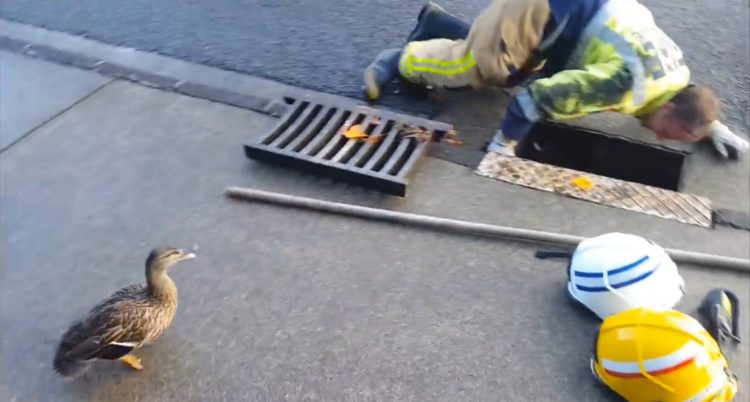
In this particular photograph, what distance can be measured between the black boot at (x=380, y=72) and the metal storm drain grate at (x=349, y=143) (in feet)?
0.56

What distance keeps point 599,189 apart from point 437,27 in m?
1.15

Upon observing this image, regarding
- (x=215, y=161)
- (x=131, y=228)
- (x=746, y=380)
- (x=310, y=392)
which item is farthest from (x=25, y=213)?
(x=746, y=380)

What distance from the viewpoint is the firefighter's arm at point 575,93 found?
2.76 m

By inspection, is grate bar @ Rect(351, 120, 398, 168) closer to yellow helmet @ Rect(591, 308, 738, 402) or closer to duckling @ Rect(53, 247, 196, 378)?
duckling @ Rect(53, 247, 196, 378)

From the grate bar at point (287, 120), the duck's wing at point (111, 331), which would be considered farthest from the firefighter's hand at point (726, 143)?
the duck's wing at point (111, 331)

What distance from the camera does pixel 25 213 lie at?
108 inches

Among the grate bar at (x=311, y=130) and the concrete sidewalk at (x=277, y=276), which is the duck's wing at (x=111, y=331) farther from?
the grate bar at (x=311, y=130)

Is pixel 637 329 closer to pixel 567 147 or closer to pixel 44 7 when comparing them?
pixel 567 147

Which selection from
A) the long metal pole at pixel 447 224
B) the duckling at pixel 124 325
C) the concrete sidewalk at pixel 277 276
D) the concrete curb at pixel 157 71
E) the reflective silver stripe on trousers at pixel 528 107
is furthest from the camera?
the concrete curb at pixel 157 71

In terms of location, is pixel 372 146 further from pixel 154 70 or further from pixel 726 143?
pixel 726 143

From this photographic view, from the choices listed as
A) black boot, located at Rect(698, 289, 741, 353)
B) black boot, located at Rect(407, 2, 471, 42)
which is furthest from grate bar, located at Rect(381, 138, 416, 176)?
black boot, located at Rect(698, 289, 741, 353)

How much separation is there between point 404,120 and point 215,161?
0.82 m

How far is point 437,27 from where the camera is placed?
3.45 metres

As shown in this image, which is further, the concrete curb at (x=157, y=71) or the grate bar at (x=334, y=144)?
the concrete curb at (x=157, y=71)
